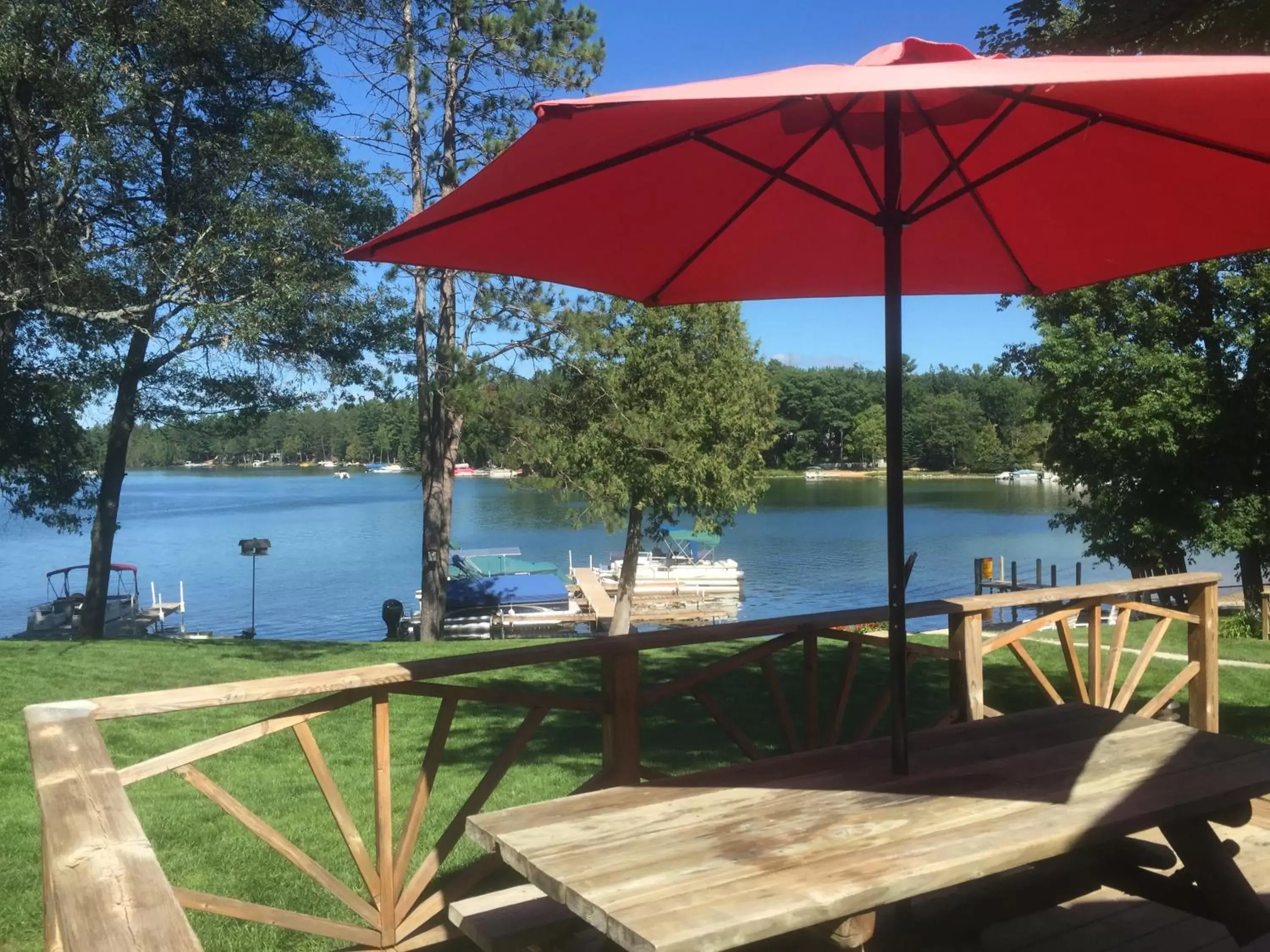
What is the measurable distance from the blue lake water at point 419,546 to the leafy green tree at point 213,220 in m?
3.78

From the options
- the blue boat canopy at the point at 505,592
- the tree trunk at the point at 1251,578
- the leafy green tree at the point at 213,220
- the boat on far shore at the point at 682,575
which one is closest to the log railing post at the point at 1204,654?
the leafy green tree at the point at 213,220

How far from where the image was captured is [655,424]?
59.6 ft

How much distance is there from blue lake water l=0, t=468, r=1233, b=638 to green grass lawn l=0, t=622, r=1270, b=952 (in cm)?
869

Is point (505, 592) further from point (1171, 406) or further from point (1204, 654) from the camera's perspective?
point (1204, 654)

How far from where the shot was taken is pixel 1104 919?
10.8 ft

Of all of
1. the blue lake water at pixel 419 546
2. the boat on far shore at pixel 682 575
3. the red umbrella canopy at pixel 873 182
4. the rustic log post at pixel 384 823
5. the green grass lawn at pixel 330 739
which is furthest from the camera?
the boat on far shore at pixel 682 575

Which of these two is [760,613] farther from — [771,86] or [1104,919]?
[771,86]

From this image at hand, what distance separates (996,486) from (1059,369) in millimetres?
61812

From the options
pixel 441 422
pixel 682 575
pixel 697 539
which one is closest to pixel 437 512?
pixel 441 422

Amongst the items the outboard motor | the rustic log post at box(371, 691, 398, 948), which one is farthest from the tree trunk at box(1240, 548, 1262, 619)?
the rustic log post at box(371, 691, 398, 948)

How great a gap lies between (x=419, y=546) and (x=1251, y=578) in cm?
3116

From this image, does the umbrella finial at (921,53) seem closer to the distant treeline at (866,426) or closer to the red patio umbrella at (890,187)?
the red patio umbrella at (890,187)

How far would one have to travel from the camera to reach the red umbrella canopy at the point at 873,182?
2.08 meters

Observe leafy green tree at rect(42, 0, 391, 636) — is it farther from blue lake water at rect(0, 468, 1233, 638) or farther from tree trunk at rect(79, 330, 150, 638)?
blue lake water at rect(0, 468, 1233, 638)
